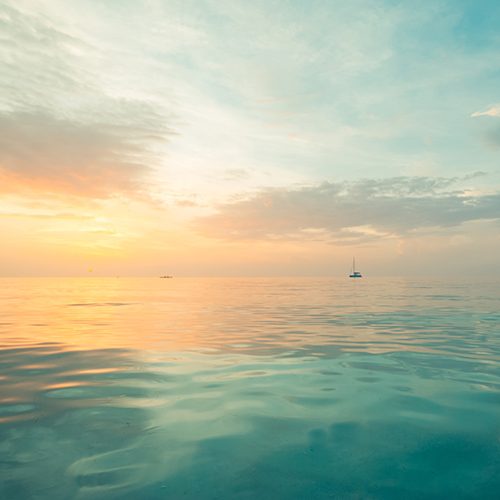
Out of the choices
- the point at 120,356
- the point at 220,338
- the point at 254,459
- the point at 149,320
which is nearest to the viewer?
the point at 254,459

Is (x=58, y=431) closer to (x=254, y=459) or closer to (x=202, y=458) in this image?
(x=202, y=458)

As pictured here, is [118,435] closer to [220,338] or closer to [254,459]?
[254,459]

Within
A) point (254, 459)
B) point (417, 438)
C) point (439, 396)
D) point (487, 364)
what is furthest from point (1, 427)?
point (487, 364)

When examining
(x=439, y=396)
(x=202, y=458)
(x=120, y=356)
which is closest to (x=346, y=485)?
(x=202, y=458)

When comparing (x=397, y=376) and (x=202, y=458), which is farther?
(x=397, y=376)

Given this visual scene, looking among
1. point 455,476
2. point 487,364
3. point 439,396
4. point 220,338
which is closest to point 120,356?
point 220,338

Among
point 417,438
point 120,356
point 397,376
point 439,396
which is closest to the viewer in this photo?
point 417,438

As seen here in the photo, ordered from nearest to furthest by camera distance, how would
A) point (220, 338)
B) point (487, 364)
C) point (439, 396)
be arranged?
point (439, 396) → point (487, 364) → point (220, 338)

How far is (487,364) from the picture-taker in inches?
400

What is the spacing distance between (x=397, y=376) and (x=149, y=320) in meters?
15.7

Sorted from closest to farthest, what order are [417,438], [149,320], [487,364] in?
1. [417,438]
2. [487,364]
3. [149,320]

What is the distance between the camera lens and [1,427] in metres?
5.79

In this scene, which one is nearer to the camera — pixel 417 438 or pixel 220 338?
pixel 417 438

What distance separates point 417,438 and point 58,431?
5.14 meters
